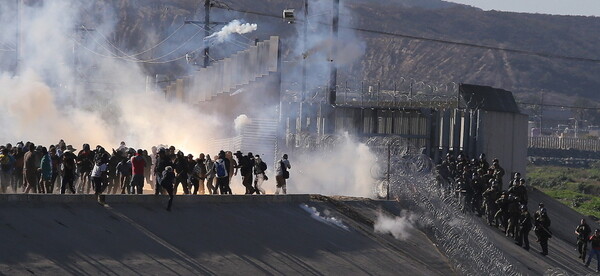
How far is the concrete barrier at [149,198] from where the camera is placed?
23188 millimetres

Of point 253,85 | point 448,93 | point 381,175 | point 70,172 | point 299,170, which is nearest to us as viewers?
point 70,172

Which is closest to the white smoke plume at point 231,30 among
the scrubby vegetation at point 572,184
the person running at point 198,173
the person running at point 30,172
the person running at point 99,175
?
the scrubby vegetation at point 572,184

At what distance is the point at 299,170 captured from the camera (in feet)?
125

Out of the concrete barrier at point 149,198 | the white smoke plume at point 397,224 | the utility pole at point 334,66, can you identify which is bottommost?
the white smoke plume at point 397,224

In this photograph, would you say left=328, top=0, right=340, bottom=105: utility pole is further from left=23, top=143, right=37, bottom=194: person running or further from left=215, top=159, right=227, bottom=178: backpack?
left=23, top=143, right=37, bottom=194: person running

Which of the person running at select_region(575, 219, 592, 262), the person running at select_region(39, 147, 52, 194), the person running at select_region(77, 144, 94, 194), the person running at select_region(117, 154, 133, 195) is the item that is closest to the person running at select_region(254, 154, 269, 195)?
the person running at select_region(117, 154, 133, 195)

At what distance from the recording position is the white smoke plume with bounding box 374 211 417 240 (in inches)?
1208

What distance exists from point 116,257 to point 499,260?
Result: 1159 cm

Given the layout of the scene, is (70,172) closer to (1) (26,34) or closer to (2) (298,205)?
(2) (298,205)

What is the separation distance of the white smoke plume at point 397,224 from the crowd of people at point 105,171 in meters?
2.94

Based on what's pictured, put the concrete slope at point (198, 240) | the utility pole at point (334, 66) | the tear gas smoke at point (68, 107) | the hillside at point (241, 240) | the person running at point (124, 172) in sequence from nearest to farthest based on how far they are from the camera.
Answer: the concrete slope at point (198, 240) < the hillside at point (241, 240) < the person running at point (124, 172) < the utility pole at point (334, 66) < the tear gas smoke at point (68, 107)

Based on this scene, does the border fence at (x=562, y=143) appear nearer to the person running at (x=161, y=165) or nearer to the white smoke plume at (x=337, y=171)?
the white smoke plume at (x=337, y=171)

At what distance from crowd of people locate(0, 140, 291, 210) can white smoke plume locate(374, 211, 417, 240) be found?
294 centimetres

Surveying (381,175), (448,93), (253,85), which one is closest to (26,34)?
(253,85)
